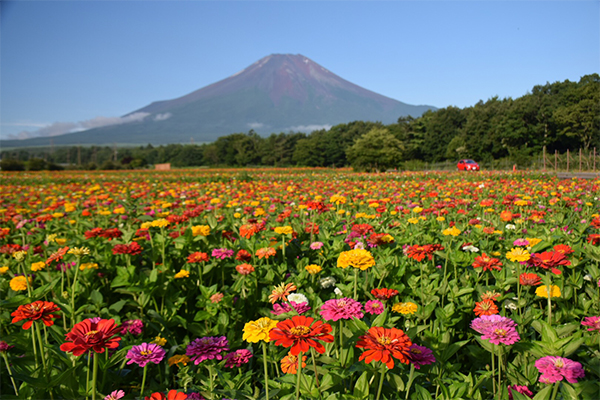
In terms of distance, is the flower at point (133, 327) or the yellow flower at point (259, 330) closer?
the yellow flower at point (259, 330)

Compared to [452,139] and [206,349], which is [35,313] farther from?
[452,139]

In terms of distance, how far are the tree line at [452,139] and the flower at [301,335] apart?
1711 centimetres

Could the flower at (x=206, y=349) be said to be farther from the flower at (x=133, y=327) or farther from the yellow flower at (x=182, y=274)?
the yellow flower at (x=182, y=274)

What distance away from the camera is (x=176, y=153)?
106 metres

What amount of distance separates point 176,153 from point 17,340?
111774 millimetres

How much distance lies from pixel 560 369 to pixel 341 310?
29.1 inches

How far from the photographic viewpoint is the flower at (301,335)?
39.4 inches

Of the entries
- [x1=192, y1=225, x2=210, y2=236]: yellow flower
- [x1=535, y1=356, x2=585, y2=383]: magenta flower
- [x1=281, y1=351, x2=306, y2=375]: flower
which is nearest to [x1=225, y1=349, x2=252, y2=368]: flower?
[x1=281, y1=351, x2=306, y2=375]: flower

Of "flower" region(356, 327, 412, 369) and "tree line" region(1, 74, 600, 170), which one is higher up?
"tree line" region(1, 74, 600, 170)

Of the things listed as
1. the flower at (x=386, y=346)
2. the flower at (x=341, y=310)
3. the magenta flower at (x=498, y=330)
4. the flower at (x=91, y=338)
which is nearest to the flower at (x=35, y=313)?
Answer: the flower at (x=91, y=338)

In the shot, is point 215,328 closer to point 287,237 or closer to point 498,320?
point 287,237

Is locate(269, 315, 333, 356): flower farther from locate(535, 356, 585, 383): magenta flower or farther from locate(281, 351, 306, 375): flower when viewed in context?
locate(535, 356, 585, 383): magenta flower

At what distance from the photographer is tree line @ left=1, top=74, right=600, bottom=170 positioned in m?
34.6

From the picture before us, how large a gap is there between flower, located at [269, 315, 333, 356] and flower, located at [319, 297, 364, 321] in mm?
182
